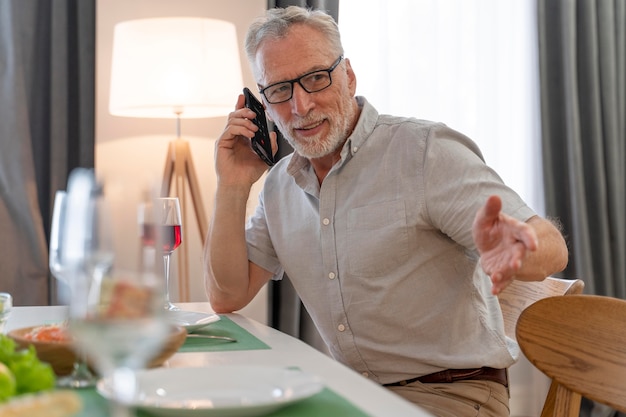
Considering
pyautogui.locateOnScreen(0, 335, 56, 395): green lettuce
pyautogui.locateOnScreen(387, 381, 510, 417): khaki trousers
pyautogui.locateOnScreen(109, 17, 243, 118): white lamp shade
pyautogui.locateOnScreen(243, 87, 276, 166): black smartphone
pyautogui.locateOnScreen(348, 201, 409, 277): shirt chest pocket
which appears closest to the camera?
pyautogui.locateOnScreen(0, 335, 56, 395): green lettuce

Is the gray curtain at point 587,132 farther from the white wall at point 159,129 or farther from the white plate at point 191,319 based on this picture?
the white plate at point 191,319

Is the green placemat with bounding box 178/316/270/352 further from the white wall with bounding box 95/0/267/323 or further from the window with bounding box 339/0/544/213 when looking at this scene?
the window with bounding box 339/0/544/213

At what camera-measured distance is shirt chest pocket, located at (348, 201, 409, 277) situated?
5.61 ft

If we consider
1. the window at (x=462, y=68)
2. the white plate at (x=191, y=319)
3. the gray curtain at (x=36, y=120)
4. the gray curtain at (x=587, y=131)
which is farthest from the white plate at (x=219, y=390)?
the gray curtain at (x=587, y=131)

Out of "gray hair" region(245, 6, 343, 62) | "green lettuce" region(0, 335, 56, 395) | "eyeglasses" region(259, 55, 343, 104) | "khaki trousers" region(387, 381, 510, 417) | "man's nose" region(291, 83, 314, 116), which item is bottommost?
"khaki trousers" region(387, 381, 510, 417)

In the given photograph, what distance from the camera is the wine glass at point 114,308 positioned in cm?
59

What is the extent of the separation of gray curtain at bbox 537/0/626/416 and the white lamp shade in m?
1.47

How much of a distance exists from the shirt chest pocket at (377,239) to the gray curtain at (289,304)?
1.36 m

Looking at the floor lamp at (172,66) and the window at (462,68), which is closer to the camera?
the floor lamp at (172,66)

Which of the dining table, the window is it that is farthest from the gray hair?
the window

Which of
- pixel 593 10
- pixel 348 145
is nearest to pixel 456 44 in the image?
pixel 593 10

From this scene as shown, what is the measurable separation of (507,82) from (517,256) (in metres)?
2.45

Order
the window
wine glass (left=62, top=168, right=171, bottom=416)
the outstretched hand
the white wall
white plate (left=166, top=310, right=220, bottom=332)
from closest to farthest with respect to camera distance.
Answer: wine glass (left=62, top=168, right=171, bottom=416) < the outstretched hand < white plate (left=166, top=310, right=220, bottom=332) < the white wall < the window

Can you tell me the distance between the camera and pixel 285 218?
1918mm
